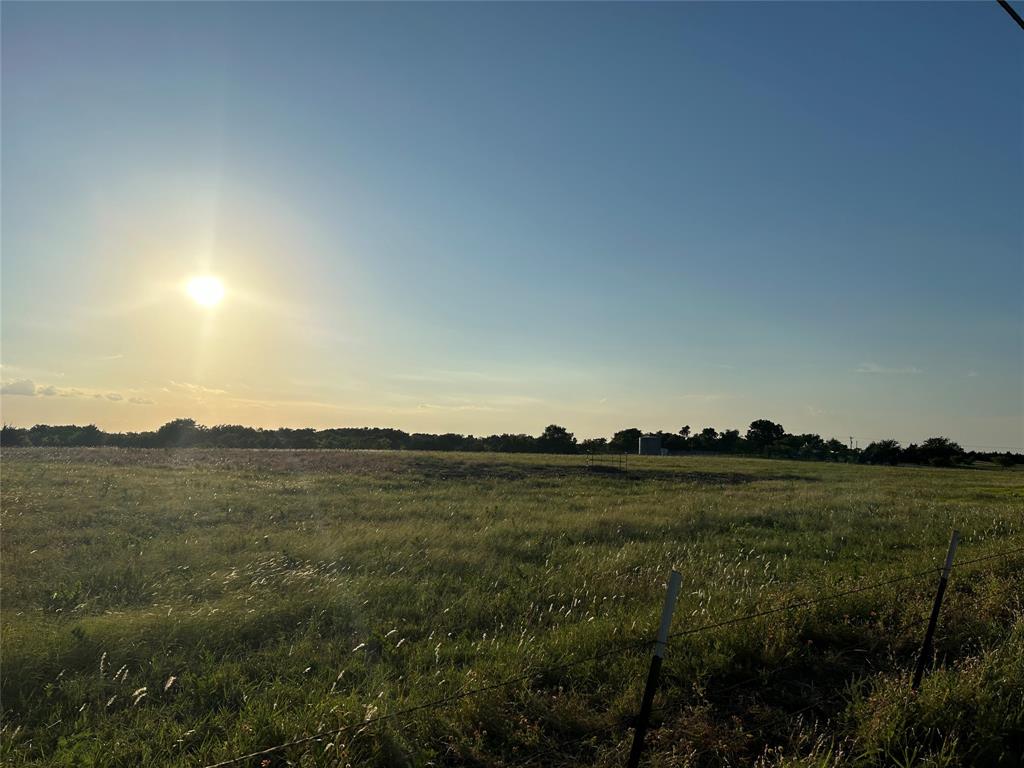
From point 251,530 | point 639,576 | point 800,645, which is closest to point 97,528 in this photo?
point 251,530

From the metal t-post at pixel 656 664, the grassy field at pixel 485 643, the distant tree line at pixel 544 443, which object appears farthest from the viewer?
the distant tree line at pixel 544 443

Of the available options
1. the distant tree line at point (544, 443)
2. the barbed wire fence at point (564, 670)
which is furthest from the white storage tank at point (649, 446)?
the barbed wire fence at point (564, 670)

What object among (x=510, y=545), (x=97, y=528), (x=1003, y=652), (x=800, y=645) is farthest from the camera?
(x=97, y=528)

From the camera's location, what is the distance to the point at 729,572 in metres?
10.9

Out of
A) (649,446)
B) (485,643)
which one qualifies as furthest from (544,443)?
(485,643)

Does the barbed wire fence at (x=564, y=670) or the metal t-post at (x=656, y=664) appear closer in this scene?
the metal t-post at (x=656, y=664)

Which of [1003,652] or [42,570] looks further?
[42,570]

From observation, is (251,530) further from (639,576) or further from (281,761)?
(281,761)

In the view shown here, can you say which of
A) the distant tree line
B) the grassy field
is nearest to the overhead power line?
the grassy field

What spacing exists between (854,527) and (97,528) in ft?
64.1

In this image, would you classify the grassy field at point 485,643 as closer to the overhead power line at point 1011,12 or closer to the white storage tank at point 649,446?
the overhead power line at point 1011,12

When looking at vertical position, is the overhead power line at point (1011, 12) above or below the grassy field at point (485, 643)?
above

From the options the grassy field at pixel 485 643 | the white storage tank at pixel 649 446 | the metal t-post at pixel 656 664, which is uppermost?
the white storage tank at pixel 649 446

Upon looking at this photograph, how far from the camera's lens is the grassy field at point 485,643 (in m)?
5.11
